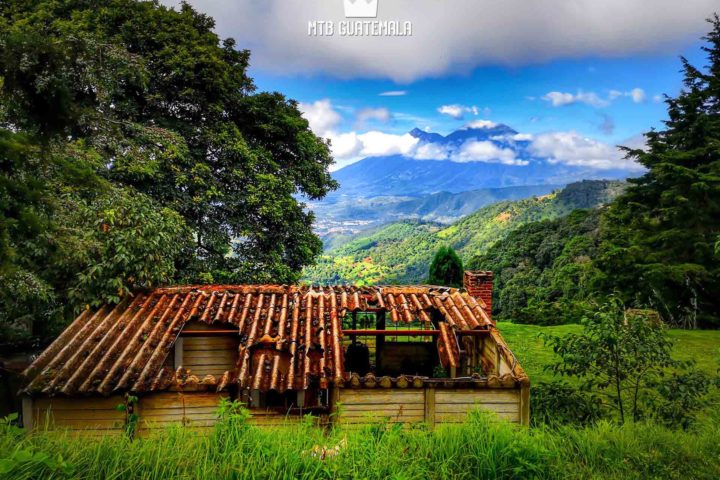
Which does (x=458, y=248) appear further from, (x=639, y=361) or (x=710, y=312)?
(x=639, y=361)

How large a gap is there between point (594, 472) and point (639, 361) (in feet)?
10.9

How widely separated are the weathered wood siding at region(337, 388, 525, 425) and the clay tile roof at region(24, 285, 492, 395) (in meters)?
0.55

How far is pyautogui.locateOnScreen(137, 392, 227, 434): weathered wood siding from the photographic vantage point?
7.06m

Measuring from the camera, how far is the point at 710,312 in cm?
1967

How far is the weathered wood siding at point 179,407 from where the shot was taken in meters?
7.06

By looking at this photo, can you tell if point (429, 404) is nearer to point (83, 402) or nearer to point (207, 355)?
point (207, 355)

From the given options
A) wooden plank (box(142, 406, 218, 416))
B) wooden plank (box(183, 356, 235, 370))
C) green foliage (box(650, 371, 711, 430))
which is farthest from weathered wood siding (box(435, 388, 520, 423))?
wooden plank (box(183, 356, 235, 370))

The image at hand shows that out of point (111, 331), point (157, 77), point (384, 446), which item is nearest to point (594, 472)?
point (384, 446)

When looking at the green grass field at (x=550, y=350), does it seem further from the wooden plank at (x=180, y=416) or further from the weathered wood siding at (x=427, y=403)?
the wooden plank at (x=180, y=416)

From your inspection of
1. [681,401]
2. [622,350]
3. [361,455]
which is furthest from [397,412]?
[681,401]

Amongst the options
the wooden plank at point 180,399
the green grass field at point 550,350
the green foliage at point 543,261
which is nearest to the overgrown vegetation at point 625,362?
the green grass field at point 550,350

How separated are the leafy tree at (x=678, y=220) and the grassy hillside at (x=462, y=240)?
36.1 m

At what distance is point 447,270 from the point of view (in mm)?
Answer: 20188

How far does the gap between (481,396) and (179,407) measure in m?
4.90
